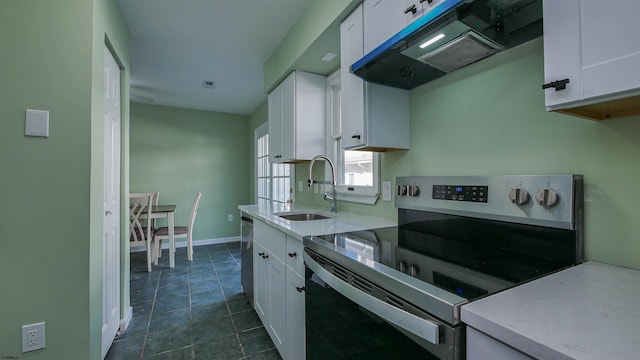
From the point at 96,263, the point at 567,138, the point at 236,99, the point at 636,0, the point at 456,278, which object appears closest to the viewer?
the point at 636,0

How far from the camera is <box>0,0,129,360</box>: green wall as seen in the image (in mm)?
1235

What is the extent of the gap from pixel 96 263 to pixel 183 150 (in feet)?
11.8

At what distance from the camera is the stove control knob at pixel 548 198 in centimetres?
87

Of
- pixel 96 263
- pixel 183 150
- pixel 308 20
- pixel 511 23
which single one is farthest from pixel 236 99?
pixel 511 23

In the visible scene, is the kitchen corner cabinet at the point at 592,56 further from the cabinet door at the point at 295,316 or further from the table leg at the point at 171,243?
the table leg at the point at 171,243

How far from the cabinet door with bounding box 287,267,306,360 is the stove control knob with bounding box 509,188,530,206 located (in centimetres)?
94

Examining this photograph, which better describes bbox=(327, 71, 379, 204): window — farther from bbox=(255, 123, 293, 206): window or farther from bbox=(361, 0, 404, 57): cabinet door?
A: bbox=(255, 123, 293, 206): window

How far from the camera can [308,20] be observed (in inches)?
78.2

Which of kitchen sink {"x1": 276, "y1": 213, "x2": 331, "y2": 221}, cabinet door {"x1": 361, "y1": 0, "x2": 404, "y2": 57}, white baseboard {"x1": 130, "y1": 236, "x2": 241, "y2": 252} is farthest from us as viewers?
white baseboard {"x1": 130, "y1": 236, "x2": 241, "y2": 252}

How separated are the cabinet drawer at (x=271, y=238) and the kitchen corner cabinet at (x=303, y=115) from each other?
71 cm

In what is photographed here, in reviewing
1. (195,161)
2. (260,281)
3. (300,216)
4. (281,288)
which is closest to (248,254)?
(260,281)

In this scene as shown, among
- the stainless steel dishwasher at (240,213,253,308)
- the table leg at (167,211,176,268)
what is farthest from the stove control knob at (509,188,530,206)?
the table leg at (167,211,176,268)

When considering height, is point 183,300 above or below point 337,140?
below

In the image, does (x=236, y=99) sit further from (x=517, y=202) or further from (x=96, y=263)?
(x=517, y=202)
